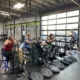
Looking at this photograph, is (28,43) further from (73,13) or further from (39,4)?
(73,13)

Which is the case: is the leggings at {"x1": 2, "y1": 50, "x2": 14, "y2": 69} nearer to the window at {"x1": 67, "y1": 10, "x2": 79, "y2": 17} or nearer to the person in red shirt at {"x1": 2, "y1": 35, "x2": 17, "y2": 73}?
the person in red shirt at {"x1": 2, "y1": 35, "x2": 17, "y2": 73}

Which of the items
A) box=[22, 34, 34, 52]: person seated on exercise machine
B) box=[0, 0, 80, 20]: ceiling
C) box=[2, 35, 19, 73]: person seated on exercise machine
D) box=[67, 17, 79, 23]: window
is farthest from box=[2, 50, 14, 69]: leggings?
Answer: box=[67, 17, 79, 23]: window

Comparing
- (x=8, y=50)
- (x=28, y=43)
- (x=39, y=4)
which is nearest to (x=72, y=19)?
(x=39, y=4)

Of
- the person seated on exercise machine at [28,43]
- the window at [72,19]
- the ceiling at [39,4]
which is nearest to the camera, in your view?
the person seated on exercise machine at [28,43]

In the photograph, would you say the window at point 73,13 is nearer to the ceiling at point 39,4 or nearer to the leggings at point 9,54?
the ceiling at point 39,4

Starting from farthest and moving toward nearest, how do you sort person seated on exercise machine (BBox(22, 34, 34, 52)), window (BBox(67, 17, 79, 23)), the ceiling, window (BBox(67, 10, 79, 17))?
window (BBox(67, 17, 79, 23)), window (BBox(67, 10, 79, 17)), the ceiling, person seated on exercise machine (BBox(22, 34, 34, 52))

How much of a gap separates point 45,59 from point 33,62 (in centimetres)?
57

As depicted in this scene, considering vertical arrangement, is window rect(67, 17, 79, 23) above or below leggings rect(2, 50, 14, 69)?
above

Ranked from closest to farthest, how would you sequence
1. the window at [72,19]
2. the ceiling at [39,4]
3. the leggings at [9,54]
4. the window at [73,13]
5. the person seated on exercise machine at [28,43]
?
the leggings at [9,54]
the person seated on exercise machine at [28,43]
the ceiling at [39,4]
the window at [73,13]
the window at [72,19]

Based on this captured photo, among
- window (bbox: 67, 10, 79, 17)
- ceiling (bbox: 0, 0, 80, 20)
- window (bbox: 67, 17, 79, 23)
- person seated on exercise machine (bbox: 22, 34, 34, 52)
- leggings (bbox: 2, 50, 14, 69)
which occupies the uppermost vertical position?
ceiling (bbox: 0, 0, 80, 20)

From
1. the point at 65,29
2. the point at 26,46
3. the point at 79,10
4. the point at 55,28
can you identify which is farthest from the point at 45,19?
the point at 26,46

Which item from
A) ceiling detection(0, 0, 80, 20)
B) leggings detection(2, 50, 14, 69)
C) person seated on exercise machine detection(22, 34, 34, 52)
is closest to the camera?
leggings detection(2, 50, 14, 69)

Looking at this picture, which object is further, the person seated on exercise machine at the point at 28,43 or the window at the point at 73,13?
the window at the point at 73,13

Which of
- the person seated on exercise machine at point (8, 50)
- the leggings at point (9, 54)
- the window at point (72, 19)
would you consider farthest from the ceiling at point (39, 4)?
the leggings at point (9, 54)
